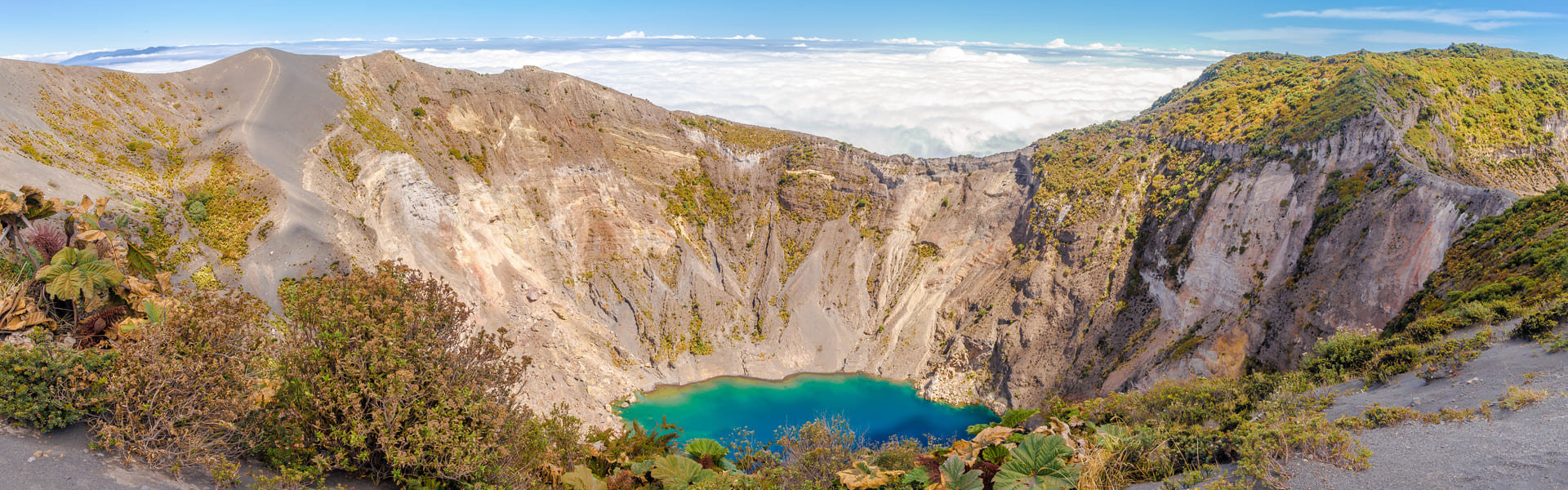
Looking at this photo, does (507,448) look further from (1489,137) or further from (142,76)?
(1489,137)

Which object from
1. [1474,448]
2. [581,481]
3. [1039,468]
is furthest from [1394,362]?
[581,481]

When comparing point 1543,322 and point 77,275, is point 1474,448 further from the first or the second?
point 77,275

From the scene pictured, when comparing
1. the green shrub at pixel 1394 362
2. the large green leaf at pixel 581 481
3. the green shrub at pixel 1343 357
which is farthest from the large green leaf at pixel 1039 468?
the green shrub at pixel 1343 357

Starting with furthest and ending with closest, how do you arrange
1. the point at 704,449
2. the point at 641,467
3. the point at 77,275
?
the point at 704,449 < the point at 641,467 < the point at 77,275

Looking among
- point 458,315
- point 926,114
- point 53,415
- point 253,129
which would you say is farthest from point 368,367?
point 926,114

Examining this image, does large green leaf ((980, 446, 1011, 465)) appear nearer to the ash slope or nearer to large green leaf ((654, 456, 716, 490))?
large green leaf ((654, 456, 716, 490))

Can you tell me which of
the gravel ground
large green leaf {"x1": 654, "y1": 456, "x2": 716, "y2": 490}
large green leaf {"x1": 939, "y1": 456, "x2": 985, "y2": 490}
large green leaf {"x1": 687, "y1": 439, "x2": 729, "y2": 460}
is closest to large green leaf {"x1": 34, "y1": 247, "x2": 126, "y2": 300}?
large green leaf {"x1": 654, "y1": 456, "x2": 716, "y2": 490}

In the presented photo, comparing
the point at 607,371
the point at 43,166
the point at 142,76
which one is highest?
the point at 142,76
